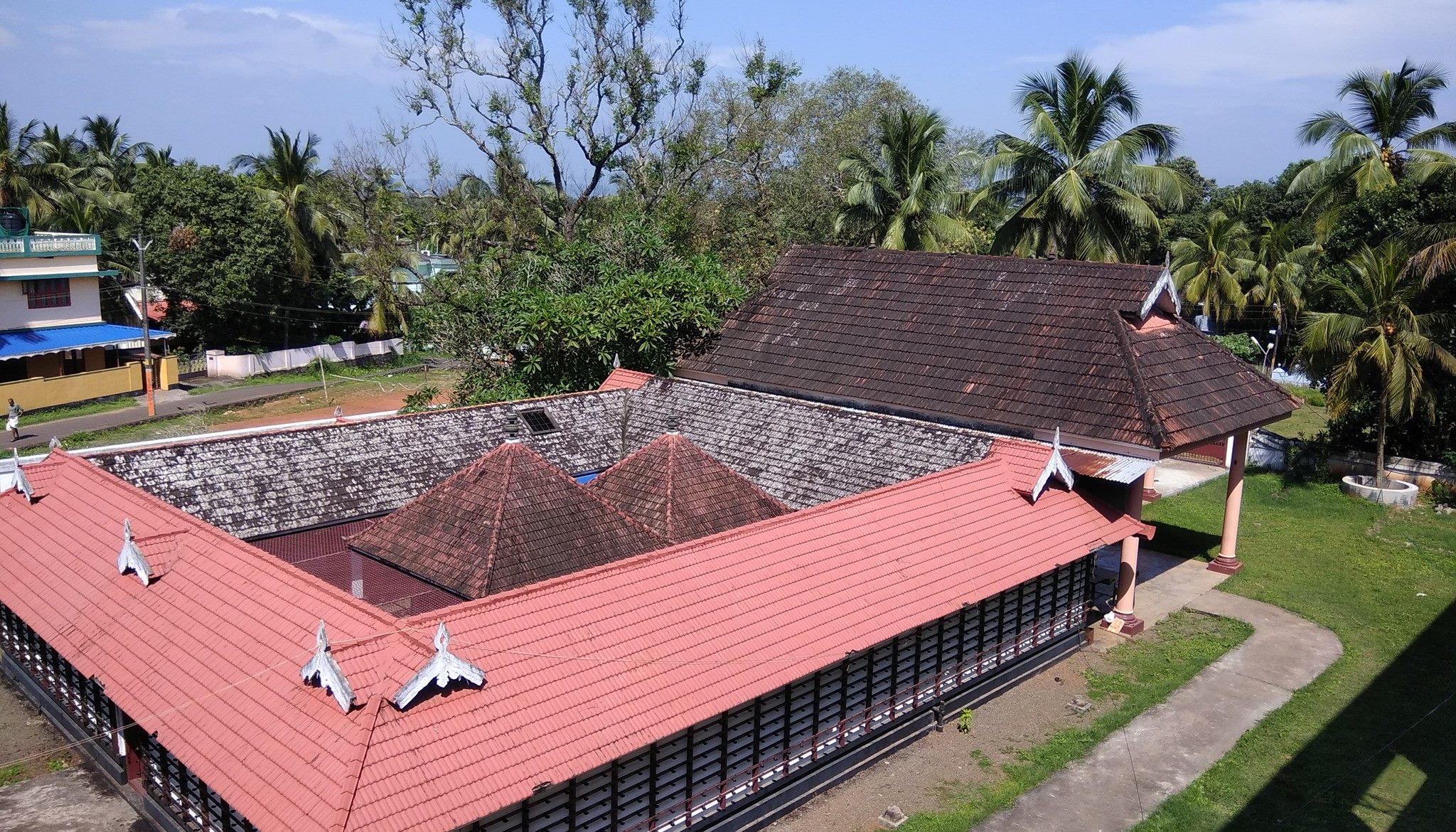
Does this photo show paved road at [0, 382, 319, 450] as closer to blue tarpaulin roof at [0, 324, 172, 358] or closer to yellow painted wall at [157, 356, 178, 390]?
yellow painted wall at [157, 356, 178, 390]

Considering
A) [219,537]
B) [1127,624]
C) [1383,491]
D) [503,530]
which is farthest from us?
[1383,491]

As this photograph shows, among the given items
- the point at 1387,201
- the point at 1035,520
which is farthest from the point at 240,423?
the point at 1387,201

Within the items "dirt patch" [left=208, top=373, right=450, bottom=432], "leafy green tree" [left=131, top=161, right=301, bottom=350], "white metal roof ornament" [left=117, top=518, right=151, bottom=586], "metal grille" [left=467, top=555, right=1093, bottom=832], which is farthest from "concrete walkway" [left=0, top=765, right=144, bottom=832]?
"leafy green tree" [left=131, top=161, right=301, bottom=350]

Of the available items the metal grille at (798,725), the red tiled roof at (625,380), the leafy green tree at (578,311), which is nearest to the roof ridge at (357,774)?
the metal grille at (798,725)

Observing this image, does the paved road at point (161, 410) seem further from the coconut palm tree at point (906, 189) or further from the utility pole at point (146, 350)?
the coconut palm tree at point (906, 189)

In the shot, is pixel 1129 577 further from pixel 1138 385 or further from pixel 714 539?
pixel 714 539

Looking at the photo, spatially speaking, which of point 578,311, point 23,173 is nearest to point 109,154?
point 23,173
